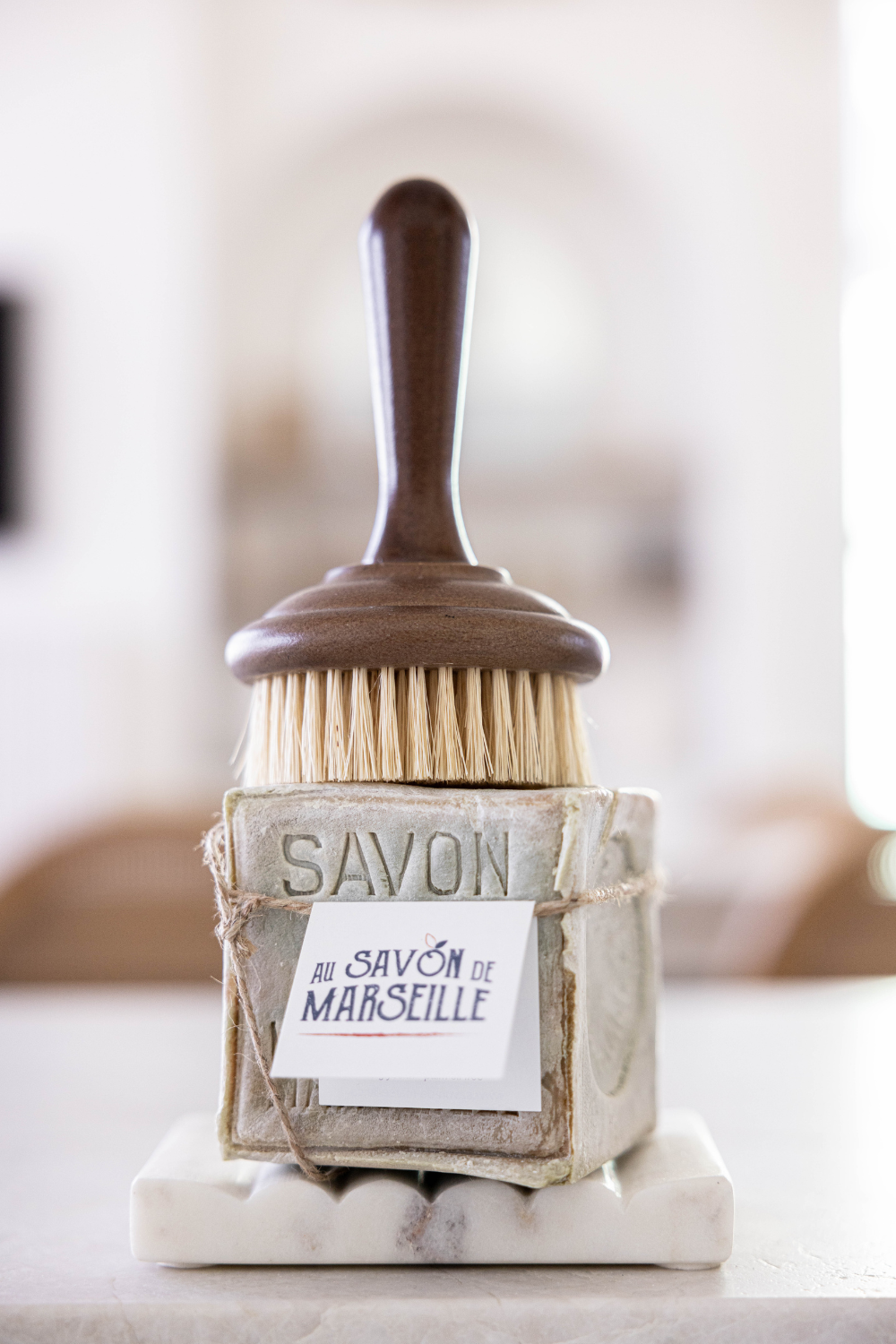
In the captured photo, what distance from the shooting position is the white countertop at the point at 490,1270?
1.06ft

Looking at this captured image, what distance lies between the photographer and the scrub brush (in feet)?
1.25

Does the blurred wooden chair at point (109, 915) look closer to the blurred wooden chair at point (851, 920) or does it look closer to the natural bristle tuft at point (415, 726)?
the blurred wooden chair at point (851, 920)

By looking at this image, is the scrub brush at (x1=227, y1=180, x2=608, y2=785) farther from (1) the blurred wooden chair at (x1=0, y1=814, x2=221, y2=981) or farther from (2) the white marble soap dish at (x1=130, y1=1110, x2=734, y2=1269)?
(1) the blurred wooden chair at (x1=0, y1=814, x2=221, y2=981)

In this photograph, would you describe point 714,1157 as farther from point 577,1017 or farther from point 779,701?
point 779,701

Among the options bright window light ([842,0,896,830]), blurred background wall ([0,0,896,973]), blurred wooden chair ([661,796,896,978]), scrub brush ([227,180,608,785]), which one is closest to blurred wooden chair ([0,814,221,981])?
blurred wooden chair ([661,796,896,978])

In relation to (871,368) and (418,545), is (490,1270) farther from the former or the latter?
(871,368)

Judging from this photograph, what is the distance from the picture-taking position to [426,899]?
0.36 metres

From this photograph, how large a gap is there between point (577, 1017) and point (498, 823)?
61 millimetres

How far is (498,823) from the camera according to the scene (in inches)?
14.1

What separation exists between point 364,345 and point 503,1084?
282 cm

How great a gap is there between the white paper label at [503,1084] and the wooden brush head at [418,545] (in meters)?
0.09

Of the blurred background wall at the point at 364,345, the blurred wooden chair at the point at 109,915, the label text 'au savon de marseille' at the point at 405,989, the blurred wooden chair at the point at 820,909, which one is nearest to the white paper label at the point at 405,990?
the label text 'au savon de marseille' at the point at 405,989

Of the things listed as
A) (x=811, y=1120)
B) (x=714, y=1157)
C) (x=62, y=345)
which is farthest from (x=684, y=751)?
(x=714, y=1157)

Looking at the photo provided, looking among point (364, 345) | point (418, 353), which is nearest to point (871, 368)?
point (364, 345)
